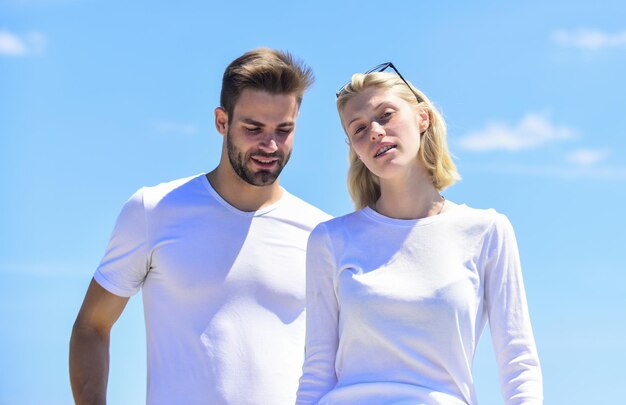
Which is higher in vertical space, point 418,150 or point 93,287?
point 418,150

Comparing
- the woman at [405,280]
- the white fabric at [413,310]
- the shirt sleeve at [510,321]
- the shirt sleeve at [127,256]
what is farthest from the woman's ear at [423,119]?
the shirt sleeve at [127,256]

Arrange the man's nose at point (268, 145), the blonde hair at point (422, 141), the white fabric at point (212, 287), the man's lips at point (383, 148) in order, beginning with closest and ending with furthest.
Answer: the man's lips at point (383, 148), the blonde hair at point (422, 141), the white fabric at point (212, 287), the man's nose at point (268, 145)

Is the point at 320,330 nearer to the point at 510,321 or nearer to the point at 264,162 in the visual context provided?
the point at 510,321

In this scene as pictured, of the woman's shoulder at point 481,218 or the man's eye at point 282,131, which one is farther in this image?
the man's eye at point 282,131

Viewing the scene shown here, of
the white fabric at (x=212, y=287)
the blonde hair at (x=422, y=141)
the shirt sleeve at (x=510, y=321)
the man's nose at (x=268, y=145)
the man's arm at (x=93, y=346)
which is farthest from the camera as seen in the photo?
the man's arm at (x=93, y=346)

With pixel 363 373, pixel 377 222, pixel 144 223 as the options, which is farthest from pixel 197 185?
pixel 363 373

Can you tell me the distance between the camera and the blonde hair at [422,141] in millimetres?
4059

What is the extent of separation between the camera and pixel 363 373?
3652 millimetres

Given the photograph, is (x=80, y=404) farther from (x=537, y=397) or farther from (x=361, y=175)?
(x=537, y=397)

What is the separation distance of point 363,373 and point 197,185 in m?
1.69

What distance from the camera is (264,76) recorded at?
4742mm

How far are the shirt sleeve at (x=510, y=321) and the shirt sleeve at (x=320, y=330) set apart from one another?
686 millimetres

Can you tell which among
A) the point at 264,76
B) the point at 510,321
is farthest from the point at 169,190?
the point at 510,321

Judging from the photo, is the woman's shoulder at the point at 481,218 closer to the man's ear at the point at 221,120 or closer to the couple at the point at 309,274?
the couple at the point at 309,274
